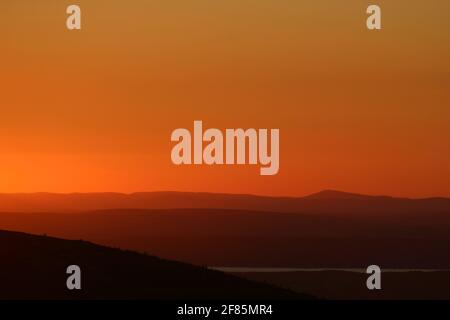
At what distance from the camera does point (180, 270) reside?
32.1 metres

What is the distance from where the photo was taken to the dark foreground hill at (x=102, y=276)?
27.2 m

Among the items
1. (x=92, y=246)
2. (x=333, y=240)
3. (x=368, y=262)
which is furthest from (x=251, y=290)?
(x=368, y=262)

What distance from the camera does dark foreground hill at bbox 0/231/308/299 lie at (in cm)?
2721

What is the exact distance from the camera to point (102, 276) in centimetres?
2942
